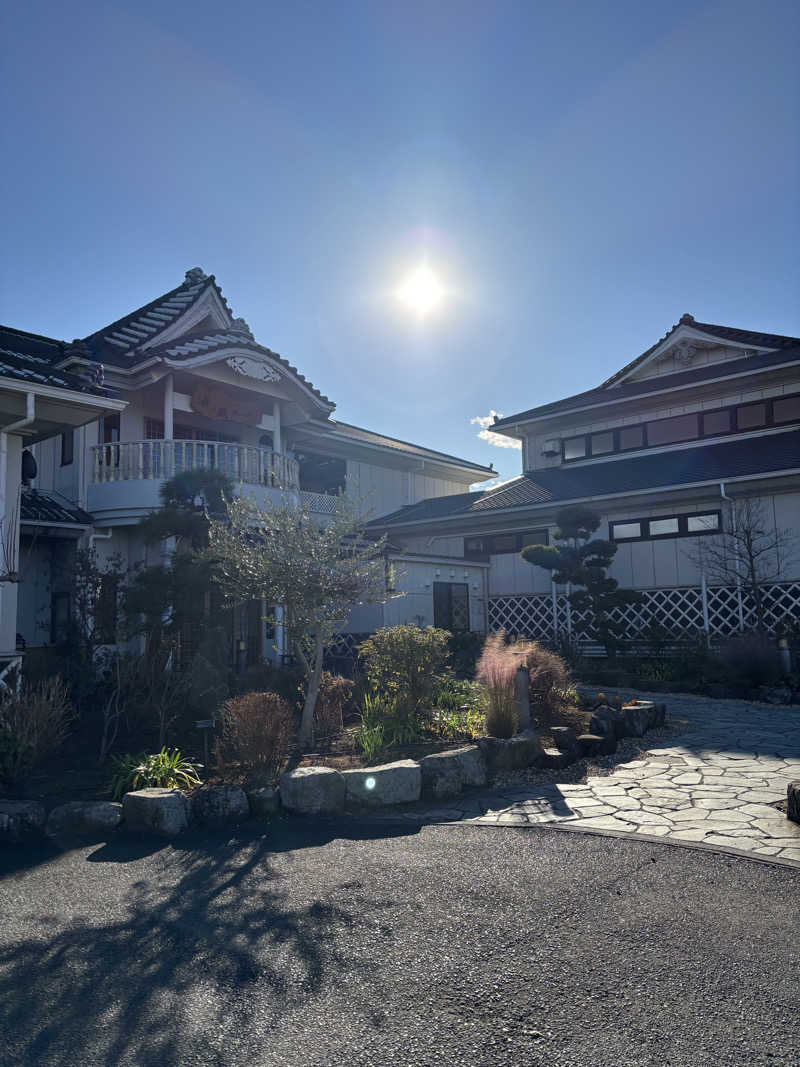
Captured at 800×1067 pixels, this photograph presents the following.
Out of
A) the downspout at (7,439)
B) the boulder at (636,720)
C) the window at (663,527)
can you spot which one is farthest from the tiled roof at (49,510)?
the window at (663,527)

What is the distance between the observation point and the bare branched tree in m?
14.7

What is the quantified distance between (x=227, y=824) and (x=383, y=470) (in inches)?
714

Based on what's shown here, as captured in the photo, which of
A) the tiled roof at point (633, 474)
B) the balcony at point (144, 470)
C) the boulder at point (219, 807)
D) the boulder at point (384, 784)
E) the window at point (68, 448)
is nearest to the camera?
the boulder at point (219, 807)

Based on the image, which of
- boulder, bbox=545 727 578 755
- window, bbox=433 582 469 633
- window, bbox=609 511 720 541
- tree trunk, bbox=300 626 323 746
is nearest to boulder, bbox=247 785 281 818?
tree trunk, bbox=300 626 323 746

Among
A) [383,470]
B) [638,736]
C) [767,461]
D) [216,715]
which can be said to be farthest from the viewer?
[383,470]

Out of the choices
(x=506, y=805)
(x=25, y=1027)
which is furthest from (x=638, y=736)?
(x=25, y=1027)

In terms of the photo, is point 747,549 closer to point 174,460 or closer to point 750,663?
point 750,663

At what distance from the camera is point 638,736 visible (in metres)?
9.06

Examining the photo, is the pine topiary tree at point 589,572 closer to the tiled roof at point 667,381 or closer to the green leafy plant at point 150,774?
the tiled roof at point 667,381

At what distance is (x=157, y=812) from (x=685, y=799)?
4.59m

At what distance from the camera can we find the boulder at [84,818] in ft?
18.7

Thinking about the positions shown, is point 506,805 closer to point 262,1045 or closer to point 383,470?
point 262,1045

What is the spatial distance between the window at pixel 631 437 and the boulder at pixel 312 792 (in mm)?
15635

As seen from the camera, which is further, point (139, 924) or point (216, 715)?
point (216, 715)
